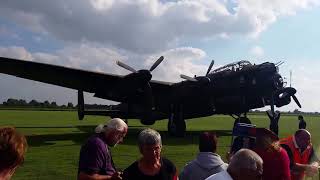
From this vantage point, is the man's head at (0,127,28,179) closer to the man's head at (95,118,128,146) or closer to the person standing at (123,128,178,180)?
the person standing at (123,128,178,180)

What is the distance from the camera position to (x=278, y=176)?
4.73 m

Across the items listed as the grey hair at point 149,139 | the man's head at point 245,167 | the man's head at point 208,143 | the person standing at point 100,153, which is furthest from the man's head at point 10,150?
the man's head at point 208,143

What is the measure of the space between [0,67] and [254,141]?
734 inches

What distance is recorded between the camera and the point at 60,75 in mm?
21703

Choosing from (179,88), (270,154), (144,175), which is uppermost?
(179,88)

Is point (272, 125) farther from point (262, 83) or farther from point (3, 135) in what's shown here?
→ point (3, 135)

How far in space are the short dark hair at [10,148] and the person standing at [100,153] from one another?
6.81ft

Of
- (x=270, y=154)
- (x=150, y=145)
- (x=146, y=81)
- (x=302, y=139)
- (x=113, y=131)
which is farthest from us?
(x=146, y=81)

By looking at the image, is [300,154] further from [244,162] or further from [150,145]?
A: [244,162]

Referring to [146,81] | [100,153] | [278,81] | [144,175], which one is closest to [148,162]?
[144,175]

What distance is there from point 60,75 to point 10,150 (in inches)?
776

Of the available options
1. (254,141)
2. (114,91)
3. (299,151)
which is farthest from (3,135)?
(114,91)

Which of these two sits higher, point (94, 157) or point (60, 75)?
point (60, 75)

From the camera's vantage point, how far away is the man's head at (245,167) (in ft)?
10.3
